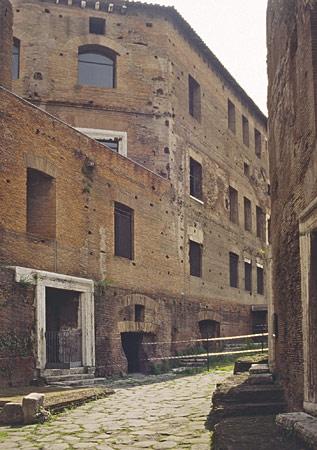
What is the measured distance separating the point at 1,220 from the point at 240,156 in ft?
51.0

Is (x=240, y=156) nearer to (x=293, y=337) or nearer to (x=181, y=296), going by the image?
(x=181, y=296)

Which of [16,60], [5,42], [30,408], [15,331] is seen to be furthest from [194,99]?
[30,408]

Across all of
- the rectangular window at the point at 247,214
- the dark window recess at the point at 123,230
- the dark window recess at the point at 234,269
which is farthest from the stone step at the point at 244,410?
the rectangular window at the point at 247,214

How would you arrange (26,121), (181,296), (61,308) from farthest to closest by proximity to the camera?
(181,296), (61,308), (26,121)

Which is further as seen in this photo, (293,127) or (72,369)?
(72,369)

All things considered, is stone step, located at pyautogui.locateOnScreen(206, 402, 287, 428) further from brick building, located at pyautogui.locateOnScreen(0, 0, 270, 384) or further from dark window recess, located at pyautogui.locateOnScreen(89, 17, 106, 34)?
dark window recess, located at pyautogui.locateOnScreen(89, 17, 106, 34)

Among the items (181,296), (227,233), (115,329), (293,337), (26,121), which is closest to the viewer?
(293,337)

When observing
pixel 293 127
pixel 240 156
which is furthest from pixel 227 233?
pixel 293 127

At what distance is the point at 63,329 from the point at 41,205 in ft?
9.24

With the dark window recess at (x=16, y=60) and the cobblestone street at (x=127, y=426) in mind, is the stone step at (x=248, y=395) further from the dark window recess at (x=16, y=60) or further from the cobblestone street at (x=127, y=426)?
the dark window recess at (x=16, y=60)

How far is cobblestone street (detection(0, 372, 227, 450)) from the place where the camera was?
23.3 feet

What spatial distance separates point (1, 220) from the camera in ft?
39.4

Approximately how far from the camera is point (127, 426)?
324 inches

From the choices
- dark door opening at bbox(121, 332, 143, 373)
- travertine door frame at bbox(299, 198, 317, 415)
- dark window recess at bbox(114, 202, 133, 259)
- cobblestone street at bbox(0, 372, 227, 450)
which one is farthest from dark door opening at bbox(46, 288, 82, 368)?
travertine door frame at bbox(299, 198, 317, 415)
